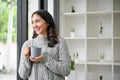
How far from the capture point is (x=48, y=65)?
136 centimetres

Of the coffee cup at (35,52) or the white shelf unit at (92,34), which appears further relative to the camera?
the white shelf unit at (92,34)

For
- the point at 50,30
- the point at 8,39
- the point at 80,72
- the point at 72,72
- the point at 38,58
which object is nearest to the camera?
the point at 38,58

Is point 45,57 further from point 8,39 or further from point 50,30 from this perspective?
point 8,39

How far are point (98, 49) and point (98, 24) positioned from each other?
1.47 ft

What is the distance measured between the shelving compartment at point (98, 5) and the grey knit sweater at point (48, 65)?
2.62 m

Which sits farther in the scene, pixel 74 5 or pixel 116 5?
pixel 74 5

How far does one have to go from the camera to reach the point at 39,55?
135 cm

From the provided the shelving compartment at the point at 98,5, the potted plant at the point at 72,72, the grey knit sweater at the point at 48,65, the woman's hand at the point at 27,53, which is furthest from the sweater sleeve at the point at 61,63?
the shelving compartment at the point at 98,5

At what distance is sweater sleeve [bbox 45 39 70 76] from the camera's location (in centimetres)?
136

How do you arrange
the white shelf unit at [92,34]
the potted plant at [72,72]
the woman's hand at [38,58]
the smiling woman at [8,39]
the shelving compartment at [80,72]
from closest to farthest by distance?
the woman's hand at [38,58]
the smiling woman at [8,39]
the potted plant at [72,72]
the white shelf unit at [92,34]
the shelving compartment at [80,72]

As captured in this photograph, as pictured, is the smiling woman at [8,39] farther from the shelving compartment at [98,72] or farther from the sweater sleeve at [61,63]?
the shelving compartment at [98,72]

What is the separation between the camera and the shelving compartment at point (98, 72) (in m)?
3.87

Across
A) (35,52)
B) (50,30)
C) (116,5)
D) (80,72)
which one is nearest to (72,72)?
(80,72)

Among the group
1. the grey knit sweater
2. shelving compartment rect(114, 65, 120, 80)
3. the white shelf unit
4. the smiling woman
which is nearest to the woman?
the grey knit sweater
